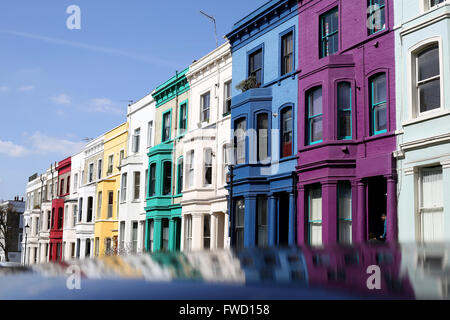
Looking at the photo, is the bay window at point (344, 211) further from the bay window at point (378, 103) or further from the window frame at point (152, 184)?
the window frame at point (152, 184)

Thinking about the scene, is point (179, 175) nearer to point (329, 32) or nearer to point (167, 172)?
point (167, 172)

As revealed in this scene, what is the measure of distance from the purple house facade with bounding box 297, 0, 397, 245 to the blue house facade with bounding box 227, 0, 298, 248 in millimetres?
1009

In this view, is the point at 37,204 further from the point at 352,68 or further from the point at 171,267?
the point at 171,267

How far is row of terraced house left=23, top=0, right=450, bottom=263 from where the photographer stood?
16.9m

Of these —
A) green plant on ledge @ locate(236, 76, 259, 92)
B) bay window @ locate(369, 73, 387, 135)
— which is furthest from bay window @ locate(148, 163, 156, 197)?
bay window @ locate(369, 73, 387, 135)

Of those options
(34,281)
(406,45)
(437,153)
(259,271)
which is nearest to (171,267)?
(259,271)

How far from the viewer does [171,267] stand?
2.74 meters

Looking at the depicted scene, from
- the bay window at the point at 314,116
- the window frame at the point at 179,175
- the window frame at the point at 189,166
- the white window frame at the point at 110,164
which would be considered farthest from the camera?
the white window frame at the point at 110,164

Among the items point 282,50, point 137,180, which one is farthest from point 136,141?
point 282,50

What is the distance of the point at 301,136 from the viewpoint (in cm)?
2159

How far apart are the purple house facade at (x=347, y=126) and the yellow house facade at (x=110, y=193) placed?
2062 cm

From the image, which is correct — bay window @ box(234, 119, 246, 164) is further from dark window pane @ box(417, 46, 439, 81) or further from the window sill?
dark window pane @ box(417, 46, 439, 81)

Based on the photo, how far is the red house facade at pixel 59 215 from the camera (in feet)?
174

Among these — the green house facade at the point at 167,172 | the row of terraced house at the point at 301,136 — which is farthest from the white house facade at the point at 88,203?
the green house facade at the point at 167,172
